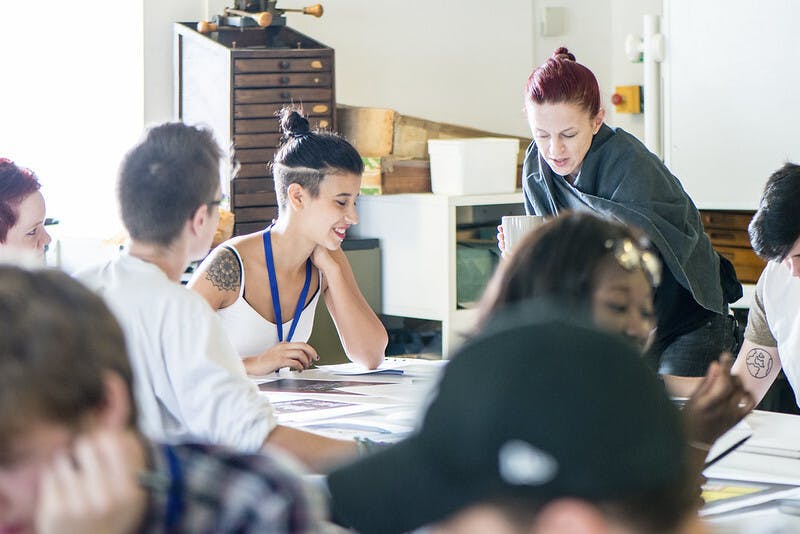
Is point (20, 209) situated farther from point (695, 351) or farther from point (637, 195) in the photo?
point (695, 351)

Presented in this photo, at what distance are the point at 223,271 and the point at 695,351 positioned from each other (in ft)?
3.34

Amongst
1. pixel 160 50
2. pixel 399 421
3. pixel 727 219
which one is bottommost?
pixel 399 421

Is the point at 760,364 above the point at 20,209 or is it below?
below

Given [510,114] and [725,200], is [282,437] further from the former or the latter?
[510,114]

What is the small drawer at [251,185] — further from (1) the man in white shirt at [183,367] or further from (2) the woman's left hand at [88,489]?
(2) the woman's left hand at [88,489]

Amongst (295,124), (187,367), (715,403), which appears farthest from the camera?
(295,124)

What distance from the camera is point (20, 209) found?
252cm

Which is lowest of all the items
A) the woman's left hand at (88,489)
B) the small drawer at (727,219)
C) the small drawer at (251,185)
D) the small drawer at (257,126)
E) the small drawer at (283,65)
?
the woman's left hand at (88,489)

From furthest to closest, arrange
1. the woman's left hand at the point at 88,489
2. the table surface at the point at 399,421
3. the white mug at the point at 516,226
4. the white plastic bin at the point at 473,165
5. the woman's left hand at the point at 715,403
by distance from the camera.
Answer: the white plastic bin at the point at 473,165 → the white mug at the point at 516,226 → the table surface at the point at 399,421 → the woman's left hand at the point at 715,403 → the woman's left hand at the point at 88,489

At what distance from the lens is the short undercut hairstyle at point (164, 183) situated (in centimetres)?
167

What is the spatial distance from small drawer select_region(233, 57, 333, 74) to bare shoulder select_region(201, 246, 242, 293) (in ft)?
4.63

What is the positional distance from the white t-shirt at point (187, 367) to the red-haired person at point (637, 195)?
1.11m

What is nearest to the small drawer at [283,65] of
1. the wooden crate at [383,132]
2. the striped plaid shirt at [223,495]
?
the wooden crate at [383,132]

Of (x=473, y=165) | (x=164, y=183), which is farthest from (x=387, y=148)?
(x=164, y=183)
